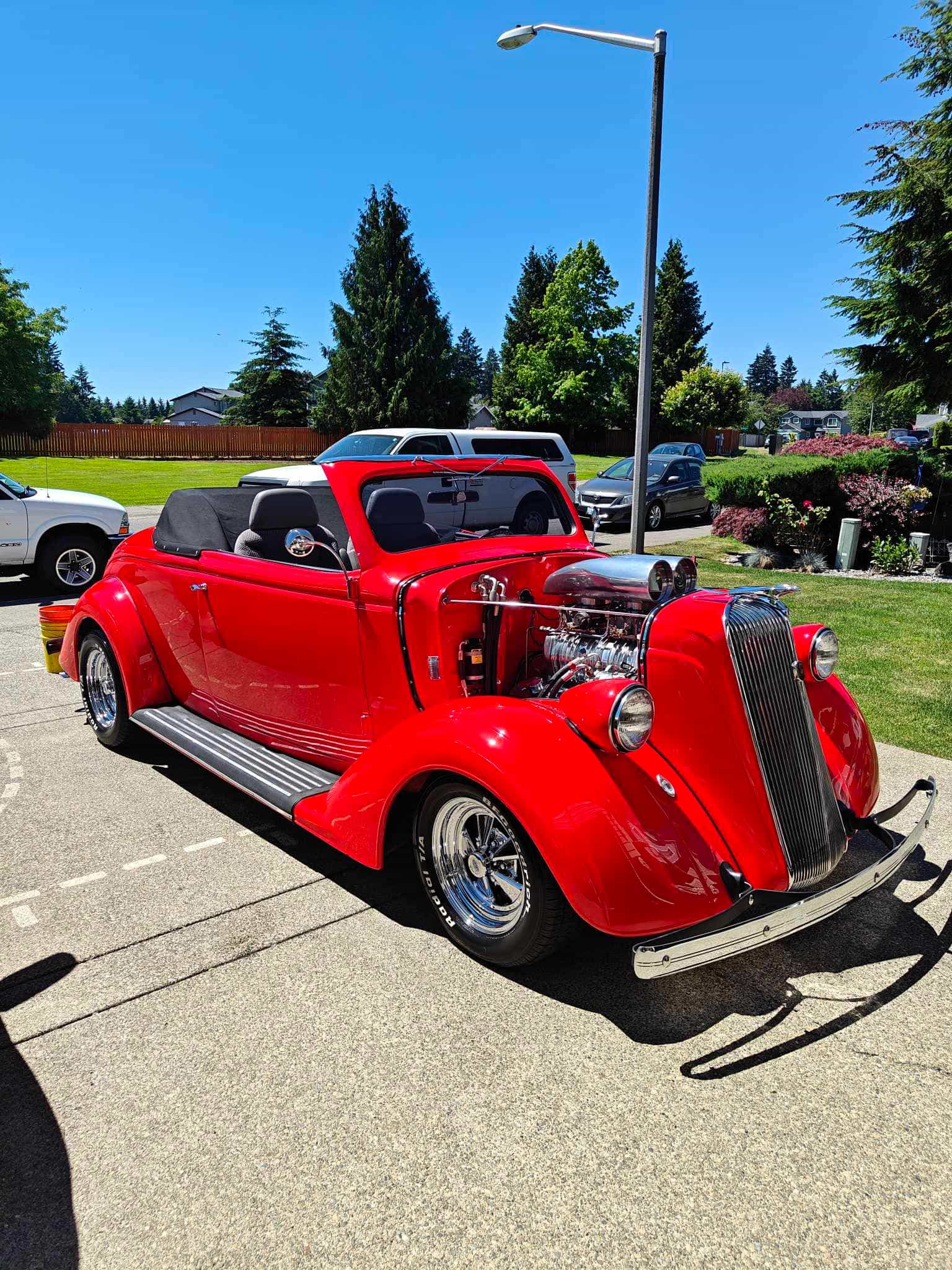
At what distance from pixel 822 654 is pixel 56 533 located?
10431 millimetres

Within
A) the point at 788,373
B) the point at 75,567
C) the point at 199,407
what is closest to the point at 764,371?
the point at 788,373

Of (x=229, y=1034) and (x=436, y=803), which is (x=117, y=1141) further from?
(x=436, y=803)

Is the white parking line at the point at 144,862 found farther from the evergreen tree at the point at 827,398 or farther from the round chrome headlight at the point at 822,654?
the evergreen tree at the point at 827,398

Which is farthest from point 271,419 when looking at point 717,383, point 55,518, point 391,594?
point 391,594

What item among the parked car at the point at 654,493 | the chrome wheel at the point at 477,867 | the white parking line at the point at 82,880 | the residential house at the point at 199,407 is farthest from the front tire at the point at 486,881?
the residential house at the point at 199,407

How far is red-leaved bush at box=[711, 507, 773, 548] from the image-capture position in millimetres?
14109

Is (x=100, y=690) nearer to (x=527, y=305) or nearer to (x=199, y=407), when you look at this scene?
(x=527, y=305)

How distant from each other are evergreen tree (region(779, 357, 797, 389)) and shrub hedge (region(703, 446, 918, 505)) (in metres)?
180

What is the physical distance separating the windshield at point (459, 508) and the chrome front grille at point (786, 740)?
163cm

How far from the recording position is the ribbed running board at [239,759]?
3.78 meters

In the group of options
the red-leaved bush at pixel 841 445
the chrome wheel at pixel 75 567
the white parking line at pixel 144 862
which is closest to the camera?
the white parking line at pixel 144 862

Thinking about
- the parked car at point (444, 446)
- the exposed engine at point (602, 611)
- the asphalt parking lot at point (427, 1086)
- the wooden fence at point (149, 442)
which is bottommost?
the asphalt parking lot at point (427, 1086)

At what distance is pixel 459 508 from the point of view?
4.52 m

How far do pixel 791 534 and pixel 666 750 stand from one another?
38.1 ft
